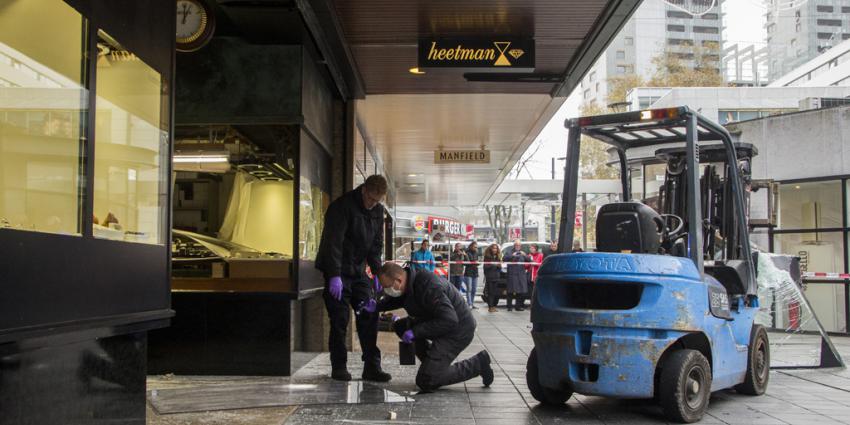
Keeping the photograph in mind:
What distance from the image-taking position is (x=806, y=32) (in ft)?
384

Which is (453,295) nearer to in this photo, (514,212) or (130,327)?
(130,327)

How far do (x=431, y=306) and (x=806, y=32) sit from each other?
4862 inches

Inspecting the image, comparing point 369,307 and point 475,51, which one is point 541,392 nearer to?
point 369,307

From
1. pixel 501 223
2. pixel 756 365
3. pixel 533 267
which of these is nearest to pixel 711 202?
pixel 756 365

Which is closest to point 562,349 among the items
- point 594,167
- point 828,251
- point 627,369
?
point 627,369

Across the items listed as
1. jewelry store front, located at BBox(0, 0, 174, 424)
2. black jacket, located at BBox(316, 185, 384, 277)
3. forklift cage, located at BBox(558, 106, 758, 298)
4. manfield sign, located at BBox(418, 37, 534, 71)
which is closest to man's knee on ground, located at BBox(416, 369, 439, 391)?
black jacket, located at BBox(316, 185, 384, 277)

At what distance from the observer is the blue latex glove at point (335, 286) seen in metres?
8.22

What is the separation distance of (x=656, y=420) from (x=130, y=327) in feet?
12.9

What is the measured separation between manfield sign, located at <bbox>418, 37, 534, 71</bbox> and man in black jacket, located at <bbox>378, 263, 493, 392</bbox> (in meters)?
2.75

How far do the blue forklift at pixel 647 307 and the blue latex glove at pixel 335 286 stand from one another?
2034mm

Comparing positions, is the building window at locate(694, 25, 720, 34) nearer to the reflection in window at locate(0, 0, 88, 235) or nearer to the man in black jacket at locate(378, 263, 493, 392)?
the man in black jacket at locate(378, 263, 493, 392)

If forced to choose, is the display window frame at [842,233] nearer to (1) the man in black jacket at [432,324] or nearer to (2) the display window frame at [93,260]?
(1) the man in black jacket at [432,324]

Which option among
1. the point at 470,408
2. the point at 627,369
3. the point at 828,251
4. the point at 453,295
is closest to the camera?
the point at 627,369

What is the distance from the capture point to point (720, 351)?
23.1 ft
